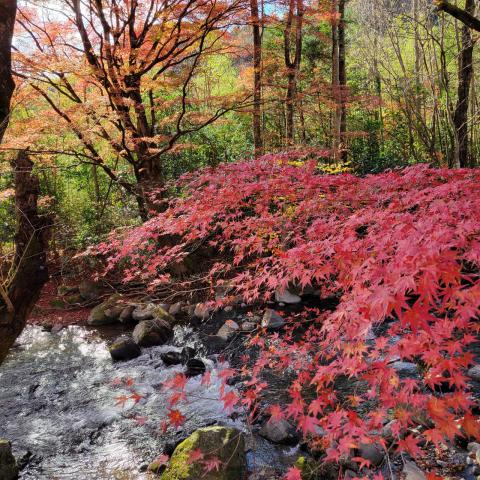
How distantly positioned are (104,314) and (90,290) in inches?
55.3

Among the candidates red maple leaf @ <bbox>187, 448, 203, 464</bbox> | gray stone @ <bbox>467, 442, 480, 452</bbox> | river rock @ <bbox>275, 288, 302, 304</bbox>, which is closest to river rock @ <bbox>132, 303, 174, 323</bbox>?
river rock @ <bbox>275, 288, 302, 304</bbox>

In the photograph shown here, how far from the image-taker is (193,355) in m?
6.32

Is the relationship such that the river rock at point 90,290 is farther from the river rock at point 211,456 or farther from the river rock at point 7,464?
the river rock at point 211,456

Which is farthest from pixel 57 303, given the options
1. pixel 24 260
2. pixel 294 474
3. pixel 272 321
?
pixel 294 474

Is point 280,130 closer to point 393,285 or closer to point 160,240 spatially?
point 160,240

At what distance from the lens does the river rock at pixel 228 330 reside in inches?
270

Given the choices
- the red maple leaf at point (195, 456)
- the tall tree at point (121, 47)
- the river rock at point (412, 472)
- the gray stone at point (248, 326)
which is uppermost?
the tall tree at point (121, 47)

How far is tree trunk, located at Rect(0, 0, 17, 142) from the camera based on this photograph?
2463mm

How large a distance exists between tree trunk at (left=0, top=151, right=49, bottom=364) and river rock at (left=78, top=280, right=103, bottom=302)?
6.01 metres

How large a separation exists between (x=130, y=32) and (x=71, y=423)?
6.76 meters

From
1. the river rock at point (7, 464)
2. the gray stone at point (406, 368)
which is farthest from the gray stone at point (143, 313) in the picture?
the gray stone at point (406, 368)

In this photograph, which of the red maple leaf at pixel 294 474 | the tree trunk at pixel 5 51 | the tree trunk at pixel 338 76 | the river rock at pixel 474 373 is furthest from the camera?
the tree trunk at pixel 338 76

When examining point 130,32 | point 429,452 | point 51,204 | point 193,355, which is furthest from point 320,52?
point 429,452

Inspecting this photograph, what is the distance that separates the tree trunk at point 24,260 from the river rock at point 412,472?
12.2 feet
